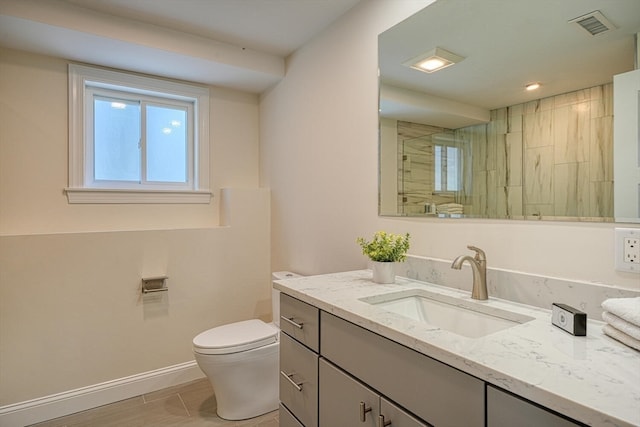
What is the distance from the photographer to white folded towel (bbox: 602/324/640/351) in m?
0.81

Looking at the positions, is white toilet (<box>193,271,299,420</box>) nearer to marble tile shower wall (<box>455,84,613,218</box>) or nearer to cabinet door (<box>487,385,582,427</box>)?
marble tile shower wall (<box>455,84,613,218</box>)

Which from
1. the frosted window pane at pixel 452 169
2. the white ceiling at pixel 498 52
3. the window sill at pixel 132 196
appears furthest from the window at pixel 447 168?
the window sill at pixel 132 196

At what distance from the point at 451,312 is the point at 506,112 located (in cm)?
77

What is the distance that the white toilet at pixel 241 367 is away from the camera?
1.98 m

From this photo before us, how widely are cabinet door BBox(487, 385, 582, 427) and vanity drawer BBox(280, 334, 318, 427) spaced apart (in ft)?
2.28

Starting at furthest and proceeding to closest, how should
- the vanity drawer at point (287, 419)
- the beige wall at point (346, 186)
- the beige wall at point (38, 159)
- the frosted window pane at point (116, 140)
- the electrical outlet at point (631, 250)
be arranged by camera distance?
the frosted window pane at point (116, 140) < the beige wall at point (38, 159) < the vanity drawer at point (287, 419) < the beige wall at point (346, 186) < the electrical outlet at point (631, 250)

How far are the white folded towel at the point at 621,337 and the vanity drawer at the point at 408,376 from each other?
15.7 inches

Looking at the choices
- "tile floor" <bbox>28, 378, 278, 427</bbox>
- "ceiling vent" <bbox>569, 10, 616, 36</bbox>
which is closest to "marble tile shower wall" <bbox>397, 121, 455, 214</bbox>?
Result: "ceiling vent" <bbox>569, 10, 616, 36</bbox>

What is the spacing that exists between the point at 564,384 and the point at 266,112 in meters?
2.82

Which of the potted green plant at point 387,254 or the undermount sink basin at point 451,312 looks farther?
the potted green plant at point 387,254

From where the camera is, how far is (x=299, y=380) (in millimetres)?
1391

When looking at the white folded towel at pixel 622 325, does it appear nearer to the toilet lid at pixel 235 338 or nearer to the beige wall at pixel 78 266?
the toilet lid at pixel 235 338

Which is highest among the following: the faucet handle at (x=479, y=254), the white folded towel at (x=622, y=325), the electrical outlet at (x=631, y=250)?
the electrical outlet at (x=631, y=250)

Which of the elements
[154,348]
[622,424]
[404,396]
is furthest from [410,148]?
[154,348]
